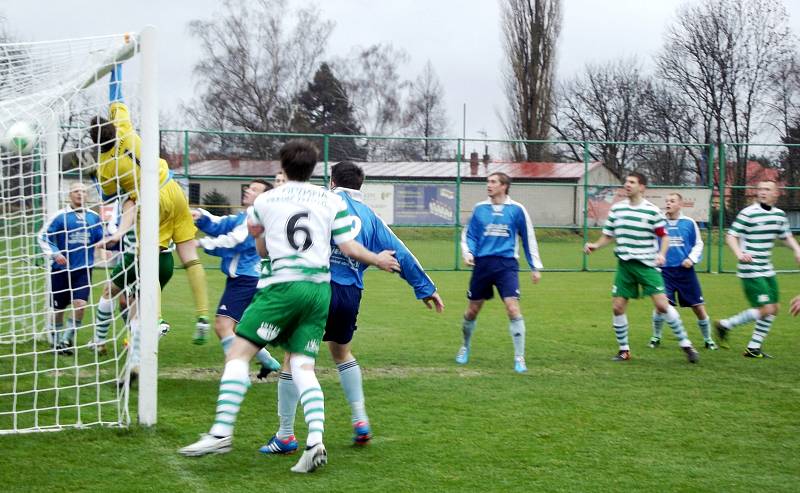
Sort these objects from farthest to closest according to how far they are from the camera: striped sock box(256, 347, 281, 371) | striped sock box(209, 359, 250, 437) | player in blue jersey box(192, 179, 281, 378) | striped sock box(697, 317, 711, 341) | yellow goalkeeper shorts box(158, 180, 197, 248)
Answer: striped sock box(697, 317, 711, 341)
striped sock box(256, 347, 281, 371)
yellow goalkeeper shorts box(158, 180, 197, 248)
player in blue jersey box(192, 179, 281, 378)
striped sock box(209, 359, 250, 437)

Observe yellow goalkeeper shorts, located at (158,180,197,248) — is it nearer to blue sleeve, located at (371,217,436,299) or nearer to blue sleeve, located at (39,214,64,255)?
blue sleeve, located at (39,214,64,255)

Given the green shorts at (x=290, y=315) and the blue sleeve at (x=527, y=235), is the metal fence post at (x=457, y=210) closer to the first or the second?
the blue sleeve at (x=527, y=235)

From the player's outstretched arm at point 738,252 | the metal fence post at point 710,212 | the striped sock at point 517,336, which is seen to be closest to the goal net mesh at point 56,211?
the striped sock at point 517,336

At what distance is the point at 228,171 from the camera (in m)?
21.4

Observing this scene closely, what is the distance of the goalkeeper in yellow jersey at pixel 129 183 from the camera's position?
20.4 feet

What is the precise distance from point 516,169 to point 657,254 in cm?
1734

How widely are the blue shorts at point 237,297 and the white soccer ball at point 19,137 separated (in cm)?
202

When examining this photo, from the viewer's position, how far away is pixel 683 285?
10.6 metres

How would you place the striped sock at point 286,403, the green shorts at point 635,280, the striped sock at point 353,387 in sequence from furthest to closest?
the green shorts at point 635,280
the striped sock at point 353,387
the striped sock at point 286,403

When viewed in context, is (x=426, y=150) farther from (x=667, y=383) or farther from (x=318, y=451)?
(x=318, y=451)

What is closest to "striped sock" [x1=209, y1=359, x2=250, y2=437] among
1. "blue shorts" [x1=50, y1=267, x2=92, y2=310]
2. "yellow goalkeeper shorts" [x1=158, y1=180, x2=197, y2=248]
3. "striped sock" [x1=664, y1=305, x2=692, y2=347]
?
"yellow goalkeeper shorts" [x1=158, y1=180, x2=197, y2=248]

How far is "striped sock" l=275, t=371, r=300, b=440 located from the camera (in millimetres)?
5227

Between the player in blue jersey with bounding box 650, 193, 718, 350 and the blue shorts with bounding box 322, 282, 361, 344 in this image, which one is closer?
the blue shorts with bounding box 322, 282, 361, 344

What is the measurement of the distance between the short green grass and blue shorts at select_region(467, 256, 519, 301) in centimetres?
71
